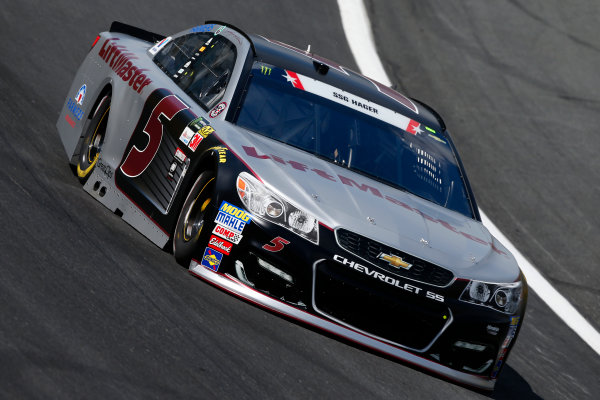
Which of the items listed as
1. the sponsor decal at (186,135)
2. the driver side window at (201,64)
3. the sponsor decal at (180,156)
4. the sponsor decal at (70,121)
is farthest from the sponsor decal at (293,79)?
the sponsor decal at (70,121)

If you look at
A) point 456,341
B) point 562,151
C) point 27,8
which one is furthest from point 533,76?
point 456,341

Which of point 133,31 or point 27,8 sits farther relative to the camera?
point 27,8

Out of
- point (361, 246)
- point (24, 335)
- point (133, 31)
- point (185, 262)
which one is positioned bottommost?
point (24, 335)

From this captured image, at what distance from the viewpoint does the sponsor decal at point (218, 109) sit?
731cm

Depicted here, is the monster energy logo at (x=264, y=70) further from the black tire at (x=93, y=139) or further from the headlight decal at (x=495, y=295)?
the headlight decal at (x=495, y=295)

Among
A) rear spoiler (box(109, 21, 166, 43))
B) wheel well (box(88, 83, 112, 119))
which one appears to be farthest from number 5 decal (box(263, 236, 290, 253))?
rear spoiler (box(109, 21, 166, 43))

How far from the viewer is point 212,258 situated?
6523 mm

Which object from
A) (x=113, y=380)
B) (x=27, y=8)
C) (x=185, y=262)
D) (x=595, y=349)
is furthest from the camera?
(x=27, y=8)

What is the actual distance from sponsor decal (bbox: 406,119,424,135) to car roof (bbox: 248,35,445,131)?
0.23ft

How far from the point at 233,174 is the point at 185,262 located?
0.66 m

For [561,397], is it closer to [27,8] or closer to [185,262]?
[185,262]

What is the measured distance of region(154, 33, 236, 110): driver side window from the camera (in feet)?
25.2

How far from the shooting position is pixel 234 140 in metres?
6.91

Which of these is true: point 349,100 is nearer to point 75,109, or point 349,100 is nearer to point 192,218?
point 192,218
